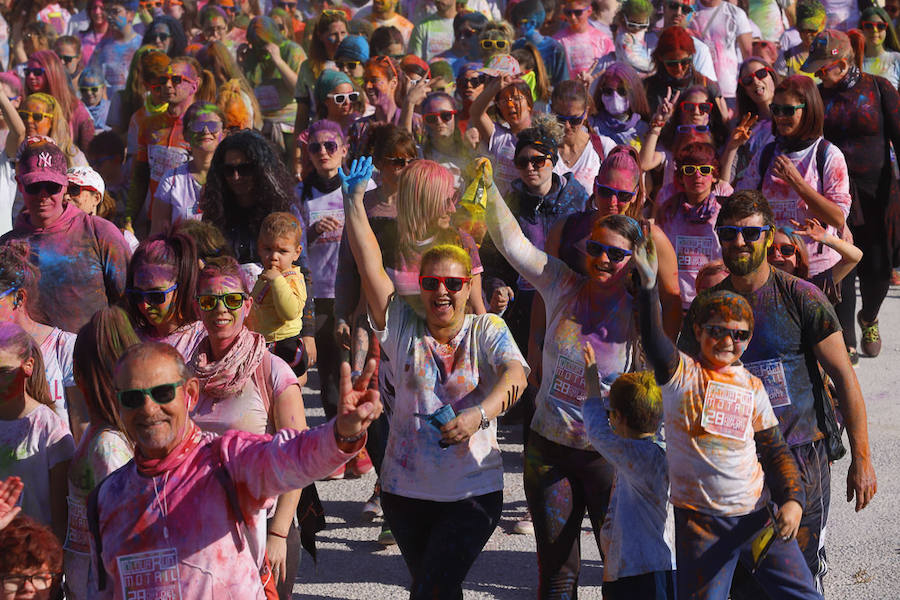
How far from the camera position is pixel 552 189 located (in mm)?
7309

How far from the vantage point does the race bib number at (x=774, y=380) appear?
509 centimetres

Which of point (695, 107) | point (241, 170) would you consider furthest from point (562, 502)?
point (695, 107)

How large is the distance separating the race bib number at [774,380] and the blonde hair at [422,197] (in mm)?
1473

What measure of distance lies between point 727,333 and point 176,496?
2158 millimetres

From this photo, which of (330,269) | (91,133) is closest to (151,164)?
(91,133)

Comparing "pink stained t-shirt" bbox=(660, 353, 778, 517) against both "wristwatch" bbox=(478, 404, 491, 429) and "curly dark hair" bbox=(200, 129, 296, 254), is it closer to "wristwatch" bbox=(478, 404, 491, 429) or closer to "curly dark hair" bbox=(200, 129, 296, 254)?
"wristwatch" bbox=(478, 404, 491, 429)

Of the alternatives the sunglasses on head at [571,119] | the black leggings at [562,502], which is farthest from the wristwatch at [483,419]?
the sunglasses on head at [571,119]

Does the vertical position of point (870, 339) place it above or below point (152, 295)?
below

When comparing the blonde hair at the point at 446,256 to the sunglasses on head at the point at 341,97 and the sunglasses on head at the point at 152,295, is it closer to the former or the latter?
the sunglasses on head at the point at 152,295

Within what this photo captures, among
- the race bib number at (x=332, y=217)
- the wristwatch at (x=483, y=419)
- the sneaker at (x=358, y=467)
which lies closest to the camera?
the wristwatch at (x=483, y=419)

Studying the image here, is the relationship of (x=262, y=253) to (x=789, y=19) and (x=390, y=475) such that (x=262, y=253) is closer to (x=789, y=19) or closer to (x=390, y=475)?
(x=390, y=475)

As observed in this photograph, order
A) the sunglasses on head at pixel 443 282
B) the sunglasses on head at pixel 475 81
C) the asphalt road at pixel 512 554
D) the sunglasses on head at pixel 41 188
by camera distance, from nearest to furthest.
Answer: the sunglasses on head at pixel 443 282 < the asphalt road at pixel 512 554 < the sunglasses on head at pixel 41 188 < the sunglasses on head at pixel 475 81

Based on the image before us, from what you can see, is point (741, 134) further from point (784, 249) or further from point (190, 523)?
point (190, 523)

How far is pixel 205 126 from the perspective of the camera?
821 centimetres
